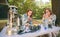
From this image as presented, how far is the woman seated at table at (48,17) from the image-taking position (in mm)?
1611

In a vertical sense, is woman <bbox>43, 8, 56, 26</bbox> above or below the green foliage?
below

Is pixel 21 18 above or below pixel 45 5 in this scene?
below

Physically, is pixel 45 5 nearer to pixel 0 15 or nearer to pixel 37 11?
pixel 37 11

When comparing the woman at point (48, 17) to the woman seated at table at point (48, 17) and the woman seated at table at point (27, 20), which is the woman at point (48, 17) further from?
the woman seated at table at point (27, 20)

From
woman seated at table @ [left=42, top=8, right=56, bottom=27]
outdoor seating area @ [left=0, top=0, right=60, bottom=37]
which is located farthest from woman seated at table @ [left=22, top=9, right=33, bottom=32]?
woman seated at table @ [left=42, top=8, right=56, bottom=27]

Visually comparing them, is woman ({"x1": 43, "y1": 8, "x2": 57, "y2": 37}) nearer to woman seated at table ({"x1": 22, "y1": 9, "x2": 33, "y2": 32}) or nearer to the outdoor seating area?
the outdoor seating area

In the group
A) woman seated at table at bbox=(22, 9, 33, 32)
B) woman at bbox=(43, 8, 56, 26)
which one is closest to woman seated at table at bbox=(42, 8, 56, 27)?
woman at bbox=(43, 8, 56, 26)

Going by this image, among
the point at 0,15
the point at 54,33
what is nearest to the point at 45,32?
the point at 54,33

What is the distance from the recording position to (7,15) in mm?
1529

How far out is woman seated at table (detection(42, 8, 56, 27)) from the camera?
5.29 feet

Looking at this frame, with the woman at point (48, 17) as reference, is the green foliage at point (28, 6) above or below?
above

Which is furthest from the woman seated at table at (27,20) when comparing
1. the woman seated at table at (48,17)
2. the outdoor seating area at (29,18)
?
the woman seated at table at (48,17)

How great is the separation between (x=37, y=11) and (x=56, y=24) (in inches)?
8.7

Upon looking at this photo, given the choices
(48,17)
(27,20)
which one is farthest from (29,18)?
(48,17)
